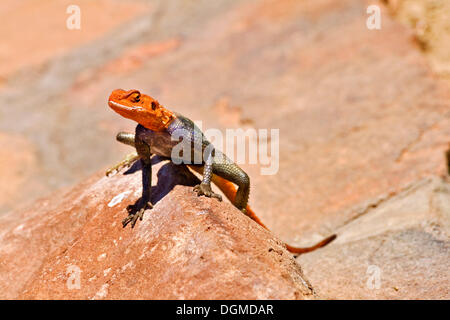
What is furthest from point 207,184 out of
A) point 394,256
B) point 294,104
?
point 294,104

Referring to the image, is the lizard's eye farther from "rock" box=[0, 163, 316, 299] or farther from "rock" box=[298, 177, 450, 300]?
"rock" box=[298, 177, 450, 300]

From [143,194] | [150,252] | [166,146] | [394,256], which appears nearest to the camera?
[150,252]

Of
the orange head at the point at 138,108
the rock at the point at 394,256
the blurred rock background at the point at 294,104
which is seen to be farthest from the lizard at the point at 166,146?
the blurred rock background at the point at 294,104

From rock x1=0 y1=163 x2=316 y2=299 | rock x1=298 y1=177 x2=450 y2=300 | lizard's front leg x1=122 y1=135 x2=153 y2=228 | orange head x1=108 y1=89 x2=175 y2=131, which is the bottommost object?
rock x1=298 y1=177 x2=450 y2=300

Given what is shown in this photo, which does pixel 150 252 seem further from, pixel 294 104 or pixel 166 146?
pixel 294 104

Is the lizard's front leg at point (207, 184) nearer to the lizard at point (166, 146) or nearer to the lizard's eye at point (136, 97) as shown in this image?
the lizard at point (166, 146)

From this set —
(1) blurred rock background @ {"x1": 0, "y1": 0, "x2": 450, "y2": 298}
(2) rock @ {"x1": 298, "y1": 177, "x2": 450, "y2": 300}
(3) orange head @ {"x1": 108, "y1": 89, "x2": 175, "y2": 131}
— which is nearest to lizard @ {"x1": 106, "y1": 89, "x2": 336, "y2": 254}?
(3) orange head @ {"x1": 108, "y1": 89, "x2": 175, "y2": 131}

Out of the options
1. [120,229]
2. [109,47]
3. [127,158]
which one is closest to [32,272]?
[120,229]
